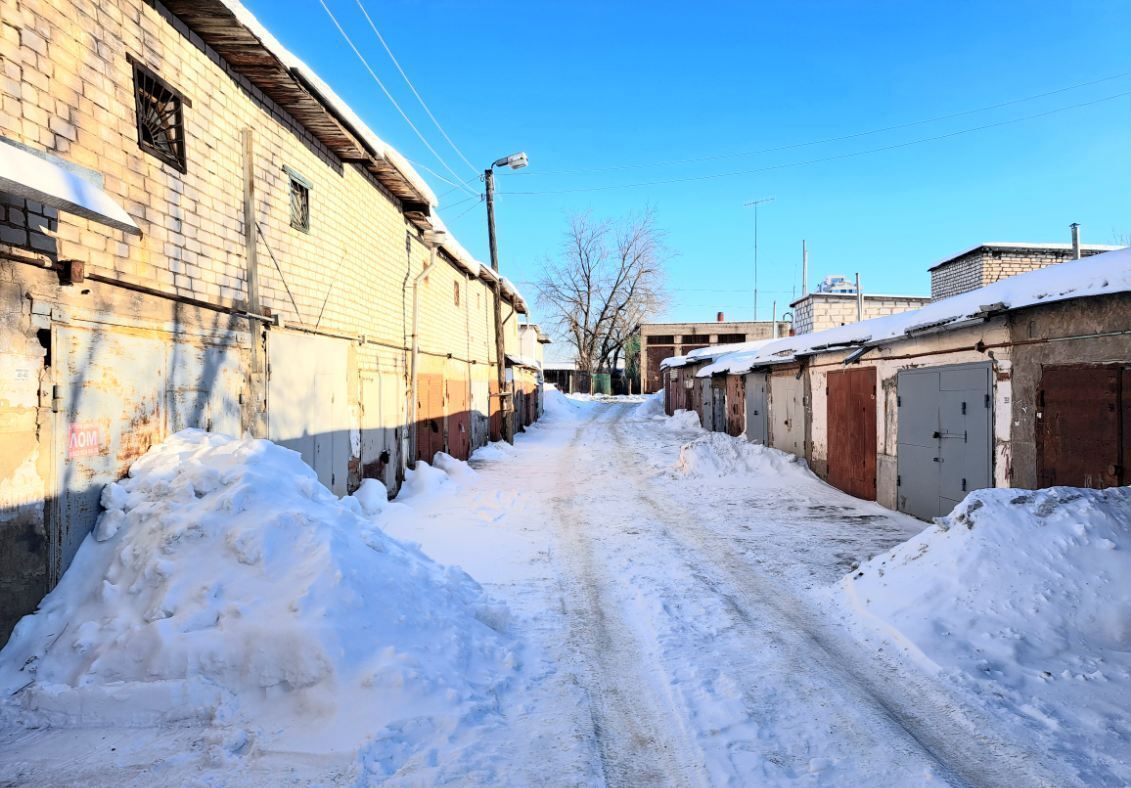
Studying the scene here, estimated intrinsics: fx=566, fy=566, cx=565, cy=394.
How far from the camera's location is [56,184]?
11.6 ft

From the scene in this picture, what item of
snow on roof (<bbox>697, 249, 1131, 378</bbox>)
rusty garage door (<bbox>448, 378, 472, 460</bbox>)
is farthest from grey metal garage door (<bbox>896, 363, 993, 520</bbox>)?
rusty garage door (<bbox>448, 378, 472, 460</bbox>)

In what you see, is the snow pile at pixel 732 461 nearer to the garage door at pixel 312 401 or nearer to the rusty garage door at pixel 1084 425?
the rusty garage door at pixel 1084 425

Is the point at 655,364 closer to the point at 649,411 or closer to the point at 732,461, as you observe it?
the point at 649,411

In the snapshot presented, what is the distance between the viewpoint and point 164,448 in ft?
16.4

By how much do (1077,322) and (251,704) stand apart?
26.7 feet

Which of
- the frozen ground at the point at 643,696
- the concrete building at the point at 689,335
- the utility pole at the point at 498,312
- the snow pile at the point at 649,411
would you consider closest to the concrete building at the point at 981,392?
the frozen ground at the point at 643,696

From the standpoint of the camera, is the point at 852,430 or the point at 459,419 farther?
the point at 459,419

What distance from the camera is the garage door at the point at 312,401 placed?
704 cm

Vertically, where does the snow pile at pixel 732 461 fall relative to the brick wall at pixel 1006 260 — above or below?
below

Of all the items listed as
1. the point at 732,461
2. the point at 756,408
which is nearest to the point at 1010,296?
the point at 732,461

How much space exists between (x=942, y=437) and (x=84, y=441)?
9.82 m

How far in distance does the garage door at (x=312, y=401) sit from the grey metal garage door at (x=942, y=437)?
345 inches

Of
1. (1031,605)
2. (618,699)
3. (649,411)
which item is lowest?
(618,699)

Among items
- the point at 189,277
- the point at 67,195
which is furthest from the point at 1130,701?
the point at 189,277
